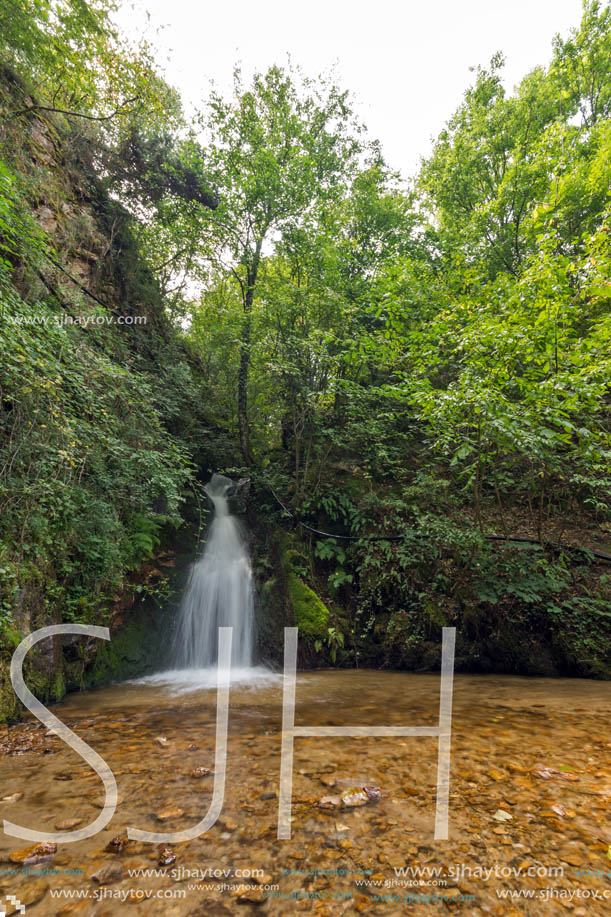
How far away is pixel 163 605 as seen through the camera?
6574mm

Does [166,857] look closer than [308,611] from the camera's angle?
Yes

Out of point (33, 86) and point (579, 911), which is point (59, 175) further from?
point (579, 911)

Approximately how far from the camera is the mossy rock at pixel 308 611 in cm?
633

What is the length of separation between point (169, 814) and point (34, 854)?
24.5 inches

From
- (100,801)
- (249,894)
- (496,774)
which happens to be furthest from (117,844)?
(496,774)

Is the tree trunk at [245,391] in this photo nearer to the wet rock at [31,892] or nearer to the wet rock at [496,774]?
the wet rock at [496,774]

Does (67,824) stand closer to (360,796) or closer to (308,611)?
(360,796)

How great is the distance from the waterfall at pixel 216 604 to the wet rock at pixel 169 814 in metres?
4.60

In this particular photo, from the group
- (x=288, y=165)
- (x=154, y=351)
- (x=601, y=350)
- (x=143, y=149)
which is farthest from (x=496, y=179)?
(x=154, y=351)

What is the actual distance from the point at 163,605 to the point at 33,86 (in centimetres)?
1008

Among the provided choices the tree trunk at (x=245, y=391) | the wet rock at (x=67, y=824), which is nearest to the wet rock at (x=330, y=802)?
the wet rock at (x=67, y=824)

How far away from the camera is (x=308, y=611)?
6484 millimetres

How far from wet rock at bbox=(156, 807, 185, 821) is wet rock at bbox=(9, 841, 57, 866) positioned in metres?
0.49

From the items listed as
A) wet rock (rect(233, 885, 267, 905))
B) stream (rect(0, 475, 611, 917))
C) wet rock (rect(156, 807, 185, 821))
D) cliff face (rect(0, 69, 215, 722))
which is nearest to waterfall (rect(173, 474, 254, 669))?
cliff face (rect(0, 69, 215, 722))
